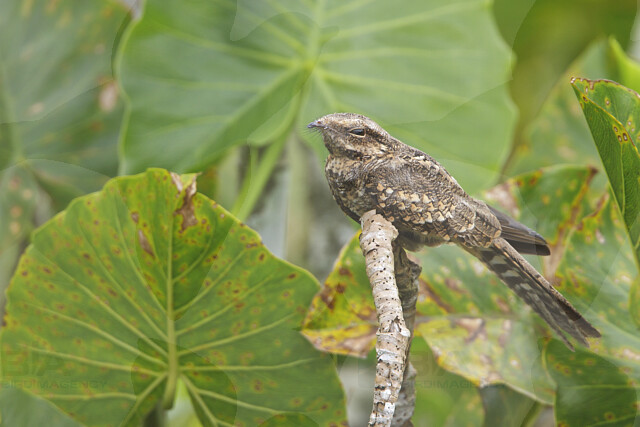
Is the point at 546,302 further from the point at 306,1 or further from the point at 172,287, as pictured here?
the point at 306,1

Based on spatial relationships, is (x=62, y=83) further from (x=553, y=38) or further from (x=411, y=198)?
(x=553, y=38)

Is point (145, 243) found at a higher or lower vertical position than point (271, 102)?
lower

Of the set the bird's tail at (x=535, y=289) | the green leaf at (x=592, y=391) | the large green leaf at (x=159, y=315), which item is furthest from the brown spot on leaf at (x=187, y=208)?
the green leaf at (x=592, y=391)

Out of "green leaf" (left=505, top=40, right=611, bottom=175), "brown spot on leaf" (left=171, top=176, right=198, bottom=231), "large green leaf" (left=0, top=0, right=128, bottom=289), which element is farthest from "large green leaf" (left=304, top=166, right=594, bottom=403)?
"large green leaf" (left=0, top=0, right=128, bottom=289)

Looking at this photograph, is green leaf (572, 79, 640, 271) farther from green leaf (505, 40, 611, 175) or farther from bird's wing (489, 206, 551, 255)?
green leaf (505, 40, 611, 175)

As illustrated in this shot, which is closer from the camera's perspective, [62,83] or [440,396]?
[440,396]

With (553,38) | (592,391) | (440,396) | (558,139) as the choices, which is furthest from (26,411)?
(553,38)

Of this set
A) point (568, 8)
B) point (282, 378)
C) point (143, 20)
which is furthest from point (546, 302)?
point (568, 8)
